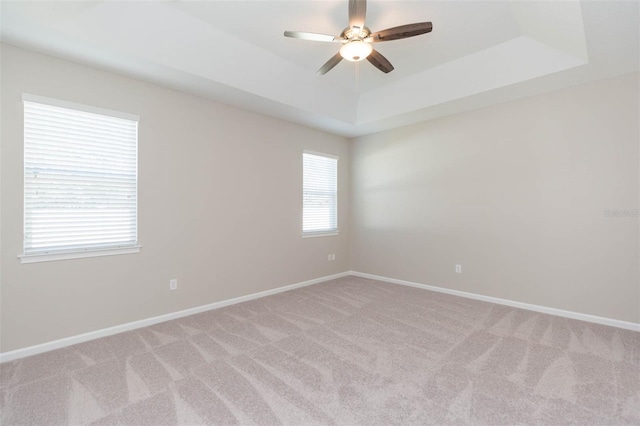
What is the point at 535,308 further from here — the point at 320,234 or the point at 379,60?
the point at 379,60

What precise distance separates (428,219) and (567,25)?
2780mm

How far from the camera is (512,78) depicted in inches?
131

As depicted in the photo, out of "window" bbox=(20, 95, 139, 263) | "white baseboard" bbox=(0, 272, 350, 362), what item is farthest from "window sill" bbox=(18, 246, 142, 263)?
"white baseboard" bbox=(0, 272, 350, 362)

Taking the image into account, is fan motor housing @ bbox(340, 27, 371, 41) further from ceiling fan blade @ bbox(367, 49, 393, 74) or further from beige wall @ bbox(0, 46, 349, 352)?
beige wall @ bbox(0, 46, 349, 352)

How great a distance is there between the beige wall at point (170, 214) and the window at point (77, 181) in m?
0.08

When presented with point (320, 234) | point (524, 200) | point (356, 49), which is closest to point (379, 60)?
point (356, 49)

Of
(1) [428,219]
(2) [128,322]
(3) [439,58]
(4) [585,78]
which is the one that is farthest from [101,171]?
(4) [585,78]

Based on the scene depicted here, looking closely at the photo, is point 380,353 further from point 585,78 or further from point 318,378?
point 585,78

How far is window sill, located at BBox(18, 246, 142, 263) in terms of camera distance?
2596 millimetres

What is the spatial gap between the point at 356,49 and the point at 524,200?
9.50 feet

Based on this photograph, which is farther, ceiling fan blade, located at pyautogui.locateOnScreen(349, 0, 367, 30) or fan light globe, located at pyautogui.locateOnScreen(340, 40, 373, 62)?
fan light globe, located at pyautogui.locateOnScreen(340, 40, 373, 62)

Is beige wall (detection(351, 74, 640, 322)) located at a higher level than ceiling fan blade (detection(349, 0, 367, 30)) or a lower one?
lower

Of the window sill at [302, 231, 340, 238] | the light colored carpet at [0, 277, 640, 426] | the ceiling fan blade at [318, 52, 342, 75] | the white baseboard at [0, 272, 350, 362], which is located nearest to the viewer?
the light colored carpet at [0, 277, 640, 426]

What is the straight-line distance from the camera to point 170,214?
3426mm
